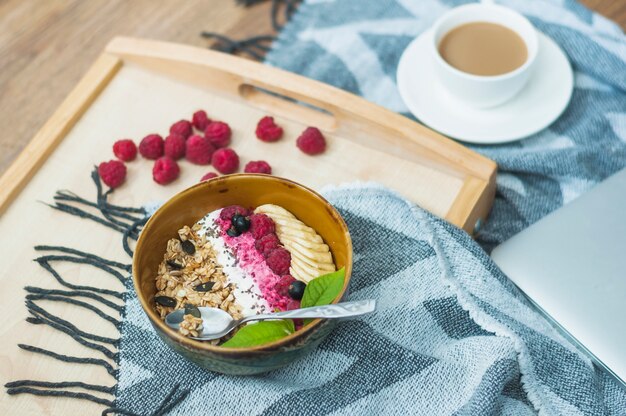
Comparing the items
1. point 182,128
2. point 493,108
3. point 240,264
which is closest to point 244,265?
point 240,264

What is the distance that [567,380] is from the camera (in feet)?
2.82

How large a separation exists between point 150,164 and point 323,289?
1.28 feet

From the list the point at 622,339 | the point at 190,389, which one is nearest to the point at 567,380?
the point at 622,339

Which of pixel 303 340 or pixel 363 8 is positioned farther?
pixel 363 8

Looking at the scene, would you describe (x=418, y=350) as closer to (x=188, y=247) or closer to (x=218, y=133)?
(x=188, y=247)

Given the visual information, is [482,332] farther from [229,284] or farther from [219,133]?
[219,133]

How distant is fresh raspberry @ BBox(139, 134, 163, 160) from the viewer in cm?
103

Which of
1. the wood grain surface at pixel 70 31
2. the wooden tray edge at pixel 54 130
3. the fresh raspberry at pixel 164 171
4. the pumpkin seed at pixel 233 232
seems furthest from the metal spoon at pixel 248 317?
the wood grain surface at pixel 70 31

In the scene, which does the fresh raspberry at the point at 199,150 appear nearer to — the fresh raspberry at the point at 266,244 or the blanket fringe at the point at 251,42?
the fresh raspberry at the point at 266,244

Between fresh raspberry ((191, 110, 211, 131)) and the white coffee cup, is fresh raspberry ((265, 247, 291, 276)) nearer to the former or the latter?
fresh raspberry ((191, 110, 211, 131))

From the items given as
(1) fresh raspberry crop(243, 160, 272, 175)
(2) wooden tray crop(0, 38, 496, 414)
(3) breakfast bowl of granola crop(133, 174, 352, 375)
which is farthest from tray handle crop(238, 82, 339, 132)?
(3) breakfast bowl of granola crop(133, 174, 352, 375)

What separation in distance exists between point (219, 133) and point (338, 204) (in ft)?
0.69

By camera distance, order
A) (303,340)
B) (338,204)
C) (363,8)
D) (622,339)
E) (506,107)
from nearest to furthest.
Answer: (303,340) → (622,339) → (338,204) → (506,107) → (363,8)

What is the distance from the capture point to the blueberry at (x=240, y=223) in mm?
845
